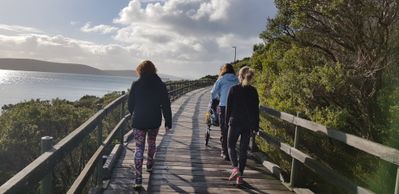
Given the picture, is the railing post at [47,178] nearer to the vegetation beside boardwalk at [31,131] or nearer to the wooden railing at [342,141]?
the wooden railing at [342,141]

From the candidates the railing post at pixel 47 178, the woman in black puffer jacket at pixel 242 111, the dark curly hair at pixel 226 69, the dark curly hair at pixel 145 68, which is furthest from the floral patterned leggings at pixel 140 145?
the railing post at pixel 47 178

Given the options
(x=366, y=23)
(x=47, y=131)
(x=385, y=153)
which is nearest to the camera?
(x=385, y=153)

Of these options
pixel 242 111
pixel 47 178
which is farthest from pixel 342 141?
pixel 47 178

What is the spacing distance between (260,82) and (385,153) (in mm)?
8929

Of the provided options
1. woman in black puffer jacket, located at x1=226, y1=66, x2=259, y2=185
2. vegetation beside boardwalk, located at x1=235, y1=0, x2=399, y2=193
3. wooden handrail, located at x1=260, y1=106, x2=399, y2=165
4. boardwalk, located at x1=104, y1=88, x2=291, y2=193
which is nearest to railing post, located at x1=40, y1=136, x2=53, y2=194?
boardwalk, located at x1=104, y1=88, x2=291, y2=193

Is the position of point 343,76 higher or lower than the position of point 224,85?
higher

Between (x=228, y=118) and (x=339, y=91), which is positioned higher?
(x=339, y=91)

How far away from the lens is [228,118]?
703cm

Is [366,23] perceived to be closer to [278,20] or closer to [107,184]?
[278,20]

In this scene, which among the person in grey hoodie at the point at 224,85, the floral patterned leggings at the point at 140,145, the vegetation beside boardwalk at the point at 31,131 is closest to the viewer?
the floral patterned leggings at the point at 140,145

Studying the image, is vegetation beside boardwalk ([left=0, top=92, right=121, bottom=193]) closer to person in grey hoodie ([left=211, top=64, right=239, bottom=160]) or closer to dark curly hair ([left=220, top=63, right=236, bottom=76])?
person in grey hoodie ([left=211, top=64, right=239, bottom=160])

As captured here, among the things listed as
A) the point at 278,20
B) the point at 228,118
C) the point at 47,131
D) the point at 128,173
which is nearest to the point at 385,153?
the point at 228,118

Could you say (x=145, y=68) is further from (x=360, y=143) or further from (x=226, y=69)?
(x=360, y=143)

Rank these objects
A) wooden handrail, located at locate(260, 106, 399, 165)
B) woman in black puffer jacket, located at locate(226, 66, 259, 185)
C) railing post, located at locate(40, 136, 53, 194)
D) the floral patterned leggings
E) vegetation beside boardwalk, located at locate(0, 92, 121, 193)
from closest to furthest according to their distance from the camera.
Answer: railing post, located at locate(40, 136, 53, 194), wooden handrail, located at locate(260, 106, 399, 165), the floral patterned leggings, woman in black puffer jacket, located at locate(226, 66, 259, 185), vegetation beside boardwalk, located at locate(0, 92, 121, 193)
